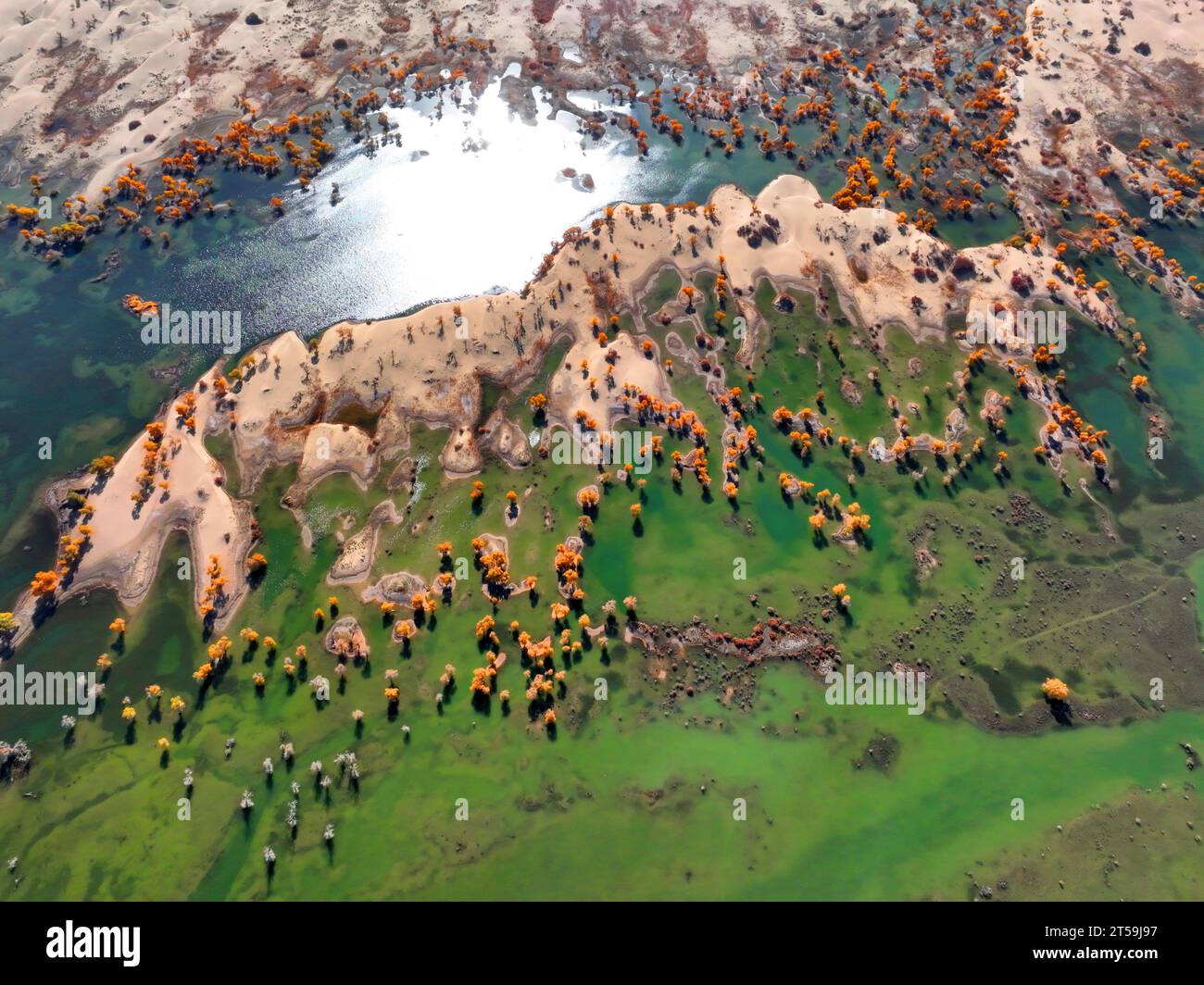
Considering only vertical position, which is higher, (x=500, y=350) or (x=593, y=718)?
(x=500, y=350)

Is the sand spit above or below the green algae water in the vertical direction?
above

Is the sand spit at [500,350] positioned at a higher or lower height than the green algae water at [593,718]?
higher

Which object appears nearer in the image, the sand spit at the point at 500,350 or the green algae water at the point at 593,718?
the green algae water at the point at 593,718

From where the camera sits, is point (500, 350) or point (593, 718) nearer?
point (593, 718)

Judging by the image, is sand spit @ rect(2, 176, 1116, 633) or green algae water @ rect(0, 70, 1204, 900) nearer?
green algae water @ rect(0, 70, 1204, 900)
